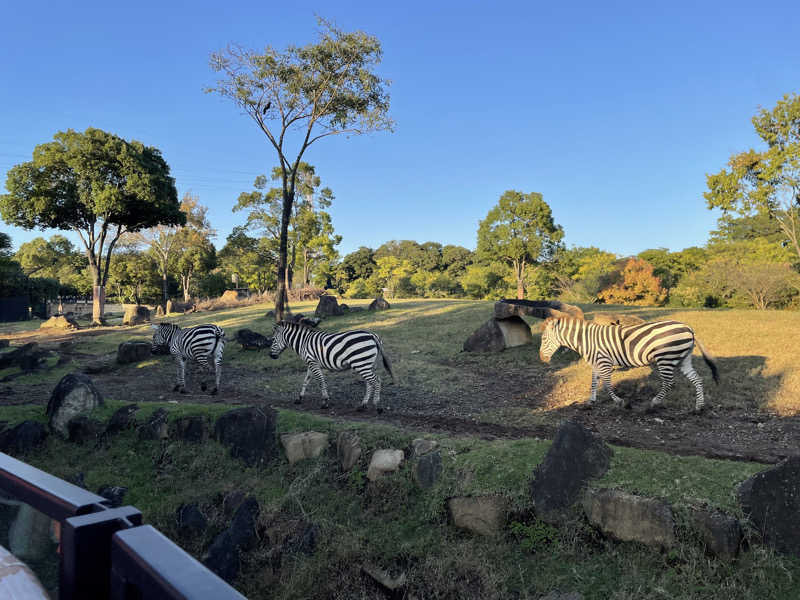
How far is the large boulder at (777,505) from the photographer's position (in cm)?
377

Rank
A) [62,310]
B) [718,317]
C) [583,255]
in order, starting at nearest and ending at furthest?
[718,317] → [62,310] → [583,255]

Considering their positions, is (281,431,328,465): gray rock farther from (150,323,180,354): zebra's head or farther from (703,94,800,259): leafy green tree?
(703,94,800,259): leafy green tree

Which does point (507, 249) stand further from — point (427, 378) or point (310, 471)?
point (310, 471)

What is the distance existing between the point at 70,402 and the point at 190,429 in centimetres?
229

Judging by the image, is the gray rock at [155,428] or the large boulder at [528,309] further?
the large boulder at [528,309]

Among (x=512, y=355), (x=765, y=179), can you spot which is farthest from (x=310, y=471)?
(x=765, y=179)

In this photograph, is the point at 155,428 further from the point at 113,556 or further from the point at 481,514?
the point at 113,556

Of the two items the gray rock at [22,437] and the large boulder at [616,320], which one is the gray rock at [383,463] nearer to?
the gray rock at [22,437]

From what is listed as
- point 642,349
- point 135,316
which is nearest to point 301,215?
point 135,316

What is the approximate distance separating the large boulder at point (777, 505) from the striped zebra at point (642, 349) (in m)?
4.47

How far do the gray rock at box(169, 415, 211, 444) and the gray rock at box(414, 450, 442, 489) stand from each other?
3.44 m

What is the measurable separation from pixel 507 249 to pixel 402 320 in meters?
20.2

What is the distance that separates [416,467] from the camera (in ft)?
18.2

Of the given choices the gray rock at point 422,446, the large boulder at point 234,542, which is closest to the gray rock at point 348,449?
the gray rock at point 422,446
